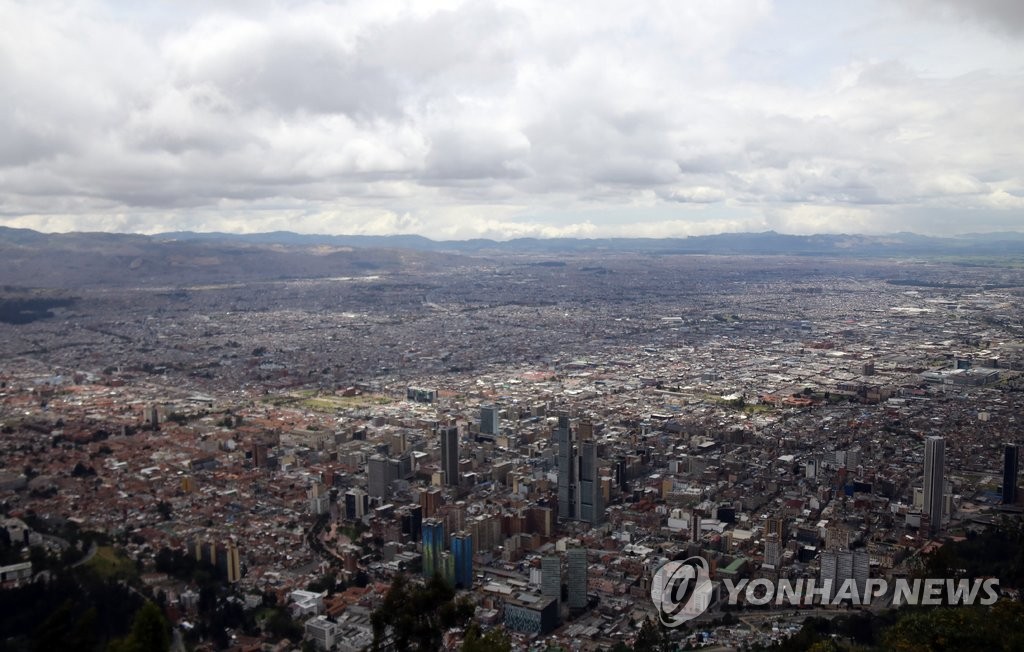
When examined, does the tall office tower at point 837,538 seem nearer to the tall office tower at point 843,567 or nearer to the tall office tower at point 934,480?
the tall office tower at point 843,567

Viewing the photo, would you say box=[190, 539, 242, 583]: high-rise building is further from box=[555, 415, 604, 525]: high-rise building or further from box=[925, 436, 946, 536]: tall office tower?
box=[925, 436, 946, 536]: tall office tower

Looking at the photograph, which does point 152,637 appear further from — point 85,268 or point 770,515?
point 85,268

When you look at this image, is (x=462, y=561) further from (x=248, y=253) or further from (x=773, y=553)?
(x=248, y=253)

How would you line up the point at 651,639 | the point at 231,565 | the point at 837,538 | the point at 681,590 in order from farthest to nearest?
the point at 837,538, the point at 231,565, the point at 681,590, the point at 651,639

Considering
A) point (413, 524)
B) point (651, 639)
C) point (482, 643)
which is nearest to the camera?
point (482, 643)

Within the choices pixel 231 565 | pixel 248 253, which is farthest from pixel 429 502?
pixel 248 253

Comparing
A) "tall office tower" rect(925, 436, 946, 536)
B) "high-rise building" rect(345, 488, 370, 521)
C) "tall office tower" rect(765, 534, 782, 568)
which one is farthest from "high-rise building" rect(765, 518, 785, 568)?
"high-rise building" rect(345, 488, 370, 521)
